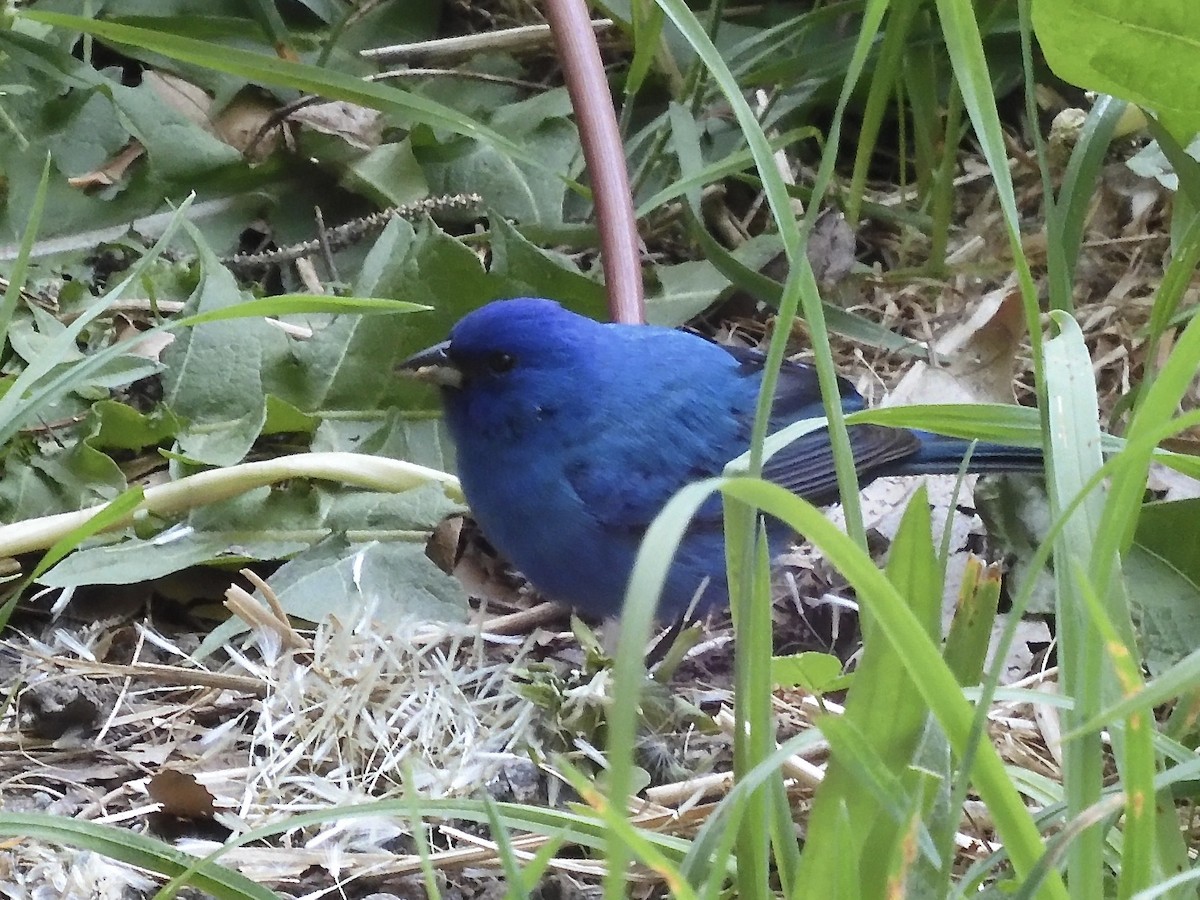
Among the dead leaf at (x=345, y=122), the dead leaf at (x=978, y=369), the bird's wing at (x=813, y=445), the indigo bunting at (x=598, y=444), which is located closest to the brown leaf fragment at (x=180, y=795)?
the indigo bunting at (x=598, y=444)

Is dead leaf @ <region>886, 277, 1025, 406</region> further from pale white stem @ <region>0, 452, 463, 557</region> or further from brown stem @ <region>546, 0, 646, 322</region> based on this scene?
pale white stem @ <region>0, 452, 463, 557</region>

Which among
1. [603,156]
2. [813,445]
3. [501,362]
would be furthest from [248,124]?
[813,445]

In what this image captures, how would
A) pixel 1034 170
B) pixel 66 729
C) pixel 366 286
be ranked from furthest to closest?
1. pixel 1034 170
2. pixel 366 286
3. pixel 66 729

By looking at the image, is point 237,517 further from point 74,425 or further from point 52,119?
point 52,119

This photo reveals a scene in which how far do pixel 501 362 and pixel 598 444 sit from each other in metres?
0.20

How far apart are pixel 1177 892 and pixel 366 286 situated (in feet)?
5.13

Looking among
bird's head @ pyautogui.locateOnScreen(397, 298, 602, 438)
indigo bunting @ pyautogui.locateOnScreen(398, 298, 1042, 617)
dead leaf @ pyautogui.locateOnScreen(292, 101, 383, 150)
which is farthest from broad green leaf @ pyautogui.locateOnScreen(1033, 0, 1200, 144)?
dead leaf @ pyautogui.locateOnScreen(292, 101, 383, 150)

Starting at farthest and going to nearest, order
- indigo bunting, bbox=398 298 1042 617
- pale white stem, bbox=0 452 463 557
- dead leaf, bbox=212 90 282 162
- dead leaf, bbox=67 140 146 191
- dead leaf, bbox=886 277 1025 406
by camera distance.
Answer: dead leaf, bbox=212 90 282 162
dead leaf, bbox=67 140 146 191
dead leaf, bbox=886 277 1025 406
indigo bunting, bbox=398 298 1042 617
pale white stem, bbox=0 452 463 557

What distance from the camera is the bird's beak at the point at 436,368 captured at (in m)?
1.95

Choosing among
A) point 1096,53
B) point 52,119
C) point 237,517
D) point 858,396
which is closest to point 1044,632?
point 858,396

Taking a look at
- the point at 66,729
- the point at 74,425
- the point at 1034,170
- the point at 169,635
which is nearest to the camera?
the point at 66,729

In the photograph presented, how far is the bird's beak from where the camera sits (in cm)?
195

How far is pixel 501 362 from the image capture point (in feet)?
6.37

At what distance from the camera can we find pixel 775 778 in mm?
956
